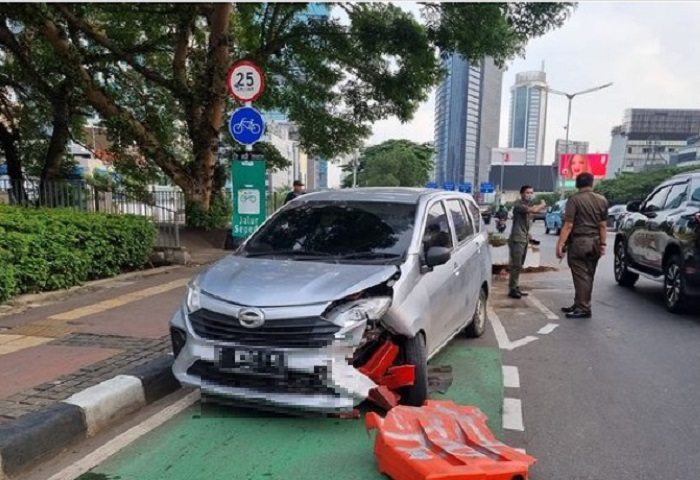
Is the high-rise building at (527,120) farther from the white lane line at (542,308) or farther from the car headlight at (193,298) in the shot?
the car headlight at (193,298)

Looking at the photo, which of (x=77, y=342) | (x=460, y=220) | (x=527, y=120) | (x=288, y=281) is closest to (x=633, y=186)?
(x=527, y=120)

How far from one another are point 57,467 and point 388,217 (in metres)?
2.94

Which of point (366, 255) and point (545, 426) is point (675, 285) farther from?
point (366, 255)

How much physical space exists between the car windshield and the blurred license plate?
102 cm

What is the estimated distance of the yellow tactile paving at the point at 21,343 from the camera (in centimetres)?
512

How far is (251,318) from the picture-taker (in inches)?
139

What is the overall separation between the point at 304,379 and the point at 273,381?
0.20m

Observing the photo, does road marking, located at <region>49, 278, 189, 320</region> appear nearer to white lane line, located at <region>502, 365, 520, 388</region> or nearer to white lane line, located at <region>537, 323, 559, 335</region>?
white lane line, located at <region>502, 365, 520, 388</region>

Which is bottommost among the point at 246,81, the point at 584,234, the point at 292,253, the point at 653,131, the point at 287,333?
the point at 287,333

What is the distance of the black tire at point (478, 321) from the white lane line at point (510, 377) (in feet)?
3.07

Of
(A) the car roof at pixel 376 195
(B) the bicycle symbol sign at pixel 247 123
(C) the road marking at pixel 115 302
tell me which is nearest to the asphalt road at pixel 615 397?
(A) the car roof at pixel 376 195

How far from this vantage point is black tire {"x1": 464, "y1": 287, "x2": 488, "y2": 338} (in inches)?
247

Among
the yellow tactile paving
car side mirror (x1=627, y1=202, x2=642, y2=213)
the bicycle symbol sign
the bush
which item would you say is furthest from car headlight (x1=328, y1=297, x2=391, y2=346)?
the bush

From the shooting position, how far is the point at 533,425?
3961 mm
